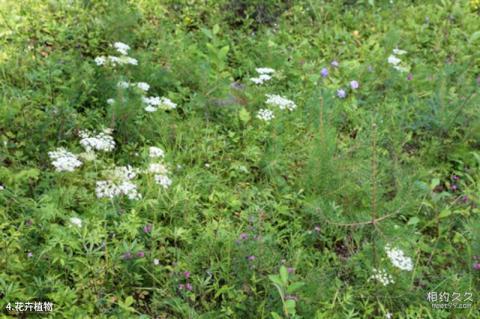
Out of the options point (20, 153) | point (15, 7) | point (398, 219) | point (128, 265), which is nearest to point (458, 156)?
point (398, 219)

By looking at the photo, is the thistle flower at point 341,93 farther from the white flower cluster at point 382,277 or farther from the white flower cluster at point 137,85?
the white flower cluster at point 382,277

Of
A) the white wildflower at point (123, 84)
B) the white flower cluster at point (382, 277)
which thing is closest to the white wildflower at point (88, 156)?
the white wildflower at point (123, 84)

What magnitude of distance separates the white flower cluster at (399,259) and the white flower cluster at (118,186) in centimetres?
151

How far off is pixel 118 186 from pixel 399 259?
1.73 m

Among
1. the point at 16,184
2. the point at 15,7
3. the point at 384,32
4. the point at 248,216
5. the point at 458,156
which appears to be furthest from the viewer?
the point at 384,32

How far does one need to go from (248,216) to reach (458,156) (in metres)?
1.99

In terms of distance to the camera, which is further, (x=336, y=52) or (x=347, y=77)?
(x=336, y=52)

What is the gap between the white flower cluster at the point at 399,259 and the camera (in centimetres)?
304

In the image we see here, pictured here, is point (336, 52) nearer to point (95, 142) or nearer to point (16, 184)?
point (95, 142)

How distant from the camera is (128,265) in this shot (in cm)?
315

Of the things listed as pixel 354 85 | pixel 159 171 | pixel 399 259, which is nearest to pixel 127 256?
pixel 159 171

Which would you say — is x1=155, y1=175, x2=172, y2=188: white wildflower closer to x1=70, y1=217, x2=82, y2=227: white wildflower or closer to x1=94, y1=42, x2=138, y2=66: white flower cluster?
x1=70, y1=217, x2=82, y2=227: white wildflower

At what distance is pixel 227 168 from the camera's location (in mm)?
4125

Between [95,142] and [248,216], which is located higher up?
[95,142]
